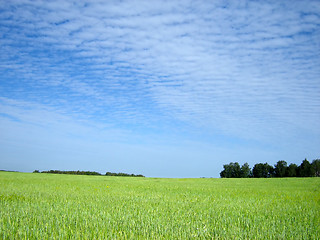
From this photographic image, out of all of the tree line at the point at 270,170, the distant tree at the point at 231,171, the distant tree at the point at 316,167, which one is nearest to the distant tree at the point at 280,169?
the tree line at the point at 270,170

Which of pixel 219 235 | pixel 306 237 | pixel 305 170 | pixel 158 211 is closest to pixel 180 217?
pixel 158 211

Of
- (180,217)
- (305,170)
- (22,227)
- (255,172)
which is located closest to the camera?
(22,227)

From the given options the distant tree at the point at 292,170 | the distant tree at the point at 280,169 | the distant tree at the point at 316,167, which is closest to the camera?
the distant tree at the point at 292,170

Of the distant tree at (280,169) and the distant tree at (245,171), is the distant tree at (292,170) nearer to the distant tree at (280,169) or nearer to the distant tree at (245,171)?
the distant tree at (280,169)

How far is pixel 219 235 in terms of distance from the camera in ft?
13.2

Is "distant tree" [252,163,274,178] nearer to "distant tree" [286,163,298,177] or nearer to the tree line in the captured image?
the tree line

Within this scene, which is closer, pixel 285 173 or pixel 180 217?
pixel 180 217

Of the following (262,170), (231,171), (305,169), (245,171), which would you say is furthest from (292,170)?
(231,171)

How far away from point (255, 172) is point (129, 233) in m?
97.0

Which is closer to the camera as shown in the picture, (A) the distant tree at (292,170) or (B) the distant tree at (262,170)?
(A) the distant tree at (292,170)

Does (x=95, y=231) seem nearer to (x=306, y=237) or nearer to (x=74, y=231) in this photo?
(x=74, y=231)

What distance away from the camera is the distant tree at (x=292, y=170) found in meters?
83.0

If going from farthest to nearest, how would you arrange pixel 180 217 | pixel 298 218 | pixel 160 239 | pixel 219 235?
pixel 298 218 < pixel 180 217 < pixel 219 235 < pixel 160 239

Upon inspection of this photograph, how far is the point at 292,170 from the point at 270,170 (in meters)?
8.39
